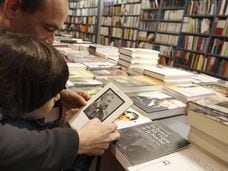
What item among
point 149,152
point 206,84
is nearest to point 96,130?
point 149,152

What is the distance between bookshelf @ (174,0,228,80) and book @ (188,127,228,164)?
253cm

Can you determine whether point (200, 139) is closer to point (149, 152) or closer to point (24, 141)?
point (149, 152)

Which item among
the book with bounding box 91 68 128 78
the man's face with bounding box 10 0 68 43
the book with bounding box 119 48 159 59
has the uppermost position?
the man's face with bounding box 10 0 68 43

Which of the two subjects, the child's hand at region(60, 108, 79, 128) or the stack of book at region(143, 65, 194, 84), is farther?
the stack of book at region(143, 65, 194, 84)

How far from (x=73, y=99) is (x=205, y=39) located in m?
2.76

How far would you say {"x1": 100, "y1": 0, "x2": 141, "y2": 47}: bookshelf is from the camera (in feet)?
14.4

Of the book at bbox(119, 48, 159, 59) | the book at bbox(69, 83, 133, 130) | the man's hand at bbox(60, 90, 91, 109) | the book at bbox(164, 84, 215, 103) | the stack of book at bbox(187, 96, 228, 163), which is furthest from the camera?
the book at bbox(119, 48, 159, 59)

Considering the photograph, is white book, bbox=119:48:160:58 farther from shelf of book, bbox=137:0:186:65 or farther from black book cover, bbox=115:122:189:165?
shelf of book, bbox=137:0:186:65

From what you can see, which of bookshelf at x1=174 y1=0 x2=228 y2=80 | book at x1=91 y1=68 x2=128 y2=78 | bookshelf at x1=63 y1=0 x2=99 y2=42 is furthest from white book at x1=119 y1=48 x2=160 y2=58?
bookshelf at x1=63 y1=0 x2=99 y2=42

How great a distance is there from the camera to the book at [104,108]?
27.5 inches

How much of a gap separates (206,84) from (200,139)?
0.73 m

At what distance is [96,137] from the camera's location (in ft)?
1.91

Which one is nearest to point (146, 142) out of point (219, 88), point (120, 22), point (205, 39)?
point (219, 88)

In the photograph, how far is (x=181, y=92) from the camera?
3.29ft
